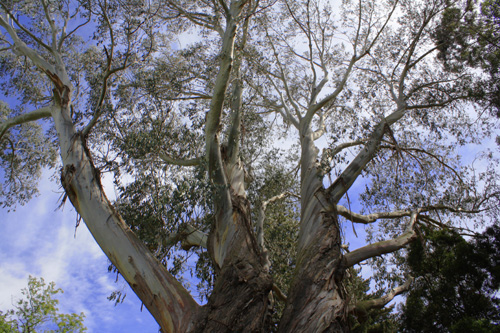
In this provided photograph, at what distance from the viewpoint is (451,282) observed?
6.55 meters

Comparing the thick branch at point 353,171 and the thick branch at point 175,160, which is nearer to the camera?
the thick branch at point 353,171

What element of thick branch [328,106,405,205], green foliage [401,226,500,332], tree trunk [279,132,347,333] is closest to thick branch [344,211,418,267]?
tree trunk [279,132,347,333]

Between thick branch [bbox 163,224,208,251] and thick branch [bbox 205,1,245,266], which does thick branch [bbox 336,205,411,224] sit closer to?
thick branch [bbox 205,1,245,266]

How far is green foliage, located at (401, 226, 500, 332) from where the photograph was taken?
20.5 ft

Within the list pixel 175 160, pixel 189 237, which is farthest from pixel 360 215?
pixel 175 160

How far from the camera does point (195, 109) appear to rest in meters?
7.71

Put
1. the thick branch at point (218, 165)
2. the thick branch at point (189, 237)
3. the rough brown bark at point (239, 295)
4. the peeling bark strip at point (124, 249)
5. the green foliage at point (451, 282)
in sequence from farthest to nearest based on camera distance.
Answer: the green foliage at point (451, 282) < the thick branch at point (189, 237) < the thick branch at point (218, 165) < the peeling bark strip at point (124, 249) < the rough brown bark at point (239, 295)

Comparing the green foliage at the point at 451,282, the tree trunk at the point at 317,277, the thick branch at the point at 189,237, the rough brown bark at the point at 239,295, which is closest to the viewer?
the rough brown bark at the point at 239,295

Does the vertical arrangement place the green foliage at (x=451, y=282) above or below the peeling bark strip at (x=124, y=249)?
below

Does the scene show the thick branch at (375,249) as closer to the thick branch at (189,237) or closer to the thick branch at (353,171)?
the thick branch at (353,171)

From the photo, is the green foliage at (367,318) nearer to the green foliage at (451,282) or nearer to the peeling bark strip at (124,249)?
the green foliage at (451,282)

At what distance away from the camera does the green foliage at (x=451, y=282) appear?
20.5 feet

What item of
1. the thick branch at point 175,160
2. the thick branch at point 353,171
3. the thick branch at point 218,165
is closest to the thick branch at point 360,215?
the thick branch at point 353,171

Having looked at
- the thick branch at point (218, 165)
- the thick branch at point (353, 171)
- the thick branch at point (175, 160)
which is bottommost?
the thick branch at point (353, 171)
